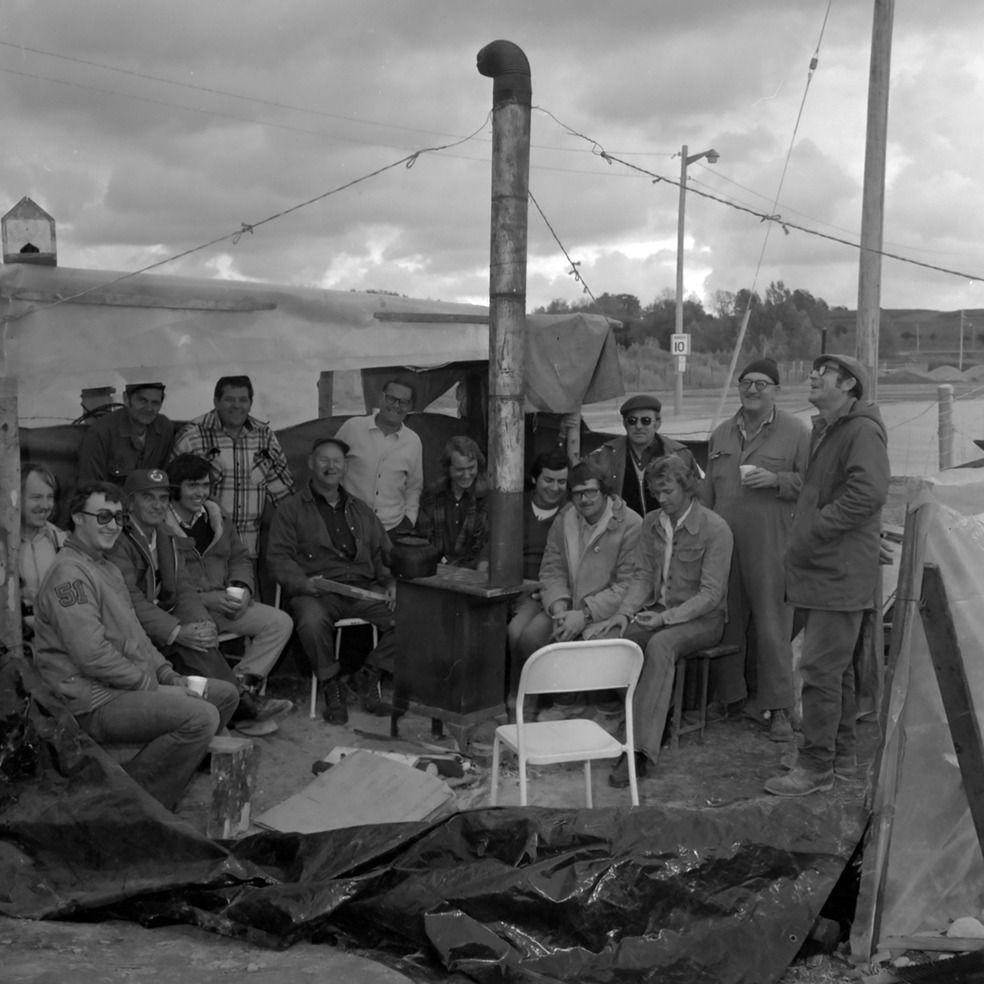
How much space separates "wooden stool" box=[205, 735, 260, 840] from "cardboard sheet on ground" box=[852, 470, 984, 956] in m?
2.48

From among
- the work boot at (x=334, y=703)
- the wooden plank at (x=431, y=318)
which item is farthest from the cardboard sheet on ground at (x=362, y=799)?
the wooden plank at (x=431, y=318)

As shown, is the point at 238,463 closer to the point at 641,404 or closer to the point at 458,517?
the point at 458,517

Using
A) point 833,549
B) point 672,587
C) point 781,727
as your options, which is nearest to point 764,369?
point 672,587

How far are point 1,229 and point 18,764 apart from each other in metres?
2.81

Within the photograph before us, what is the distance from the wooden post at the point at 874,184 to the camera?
828cm

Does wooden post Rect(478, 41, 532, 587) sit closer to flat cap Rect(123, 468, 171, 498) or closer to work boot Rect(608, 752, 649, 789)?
work boot Rect(608, 752, 649, 789)

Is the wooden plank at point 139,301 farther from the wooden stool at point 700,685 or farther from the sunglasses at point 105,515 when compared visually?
the wooden stool at point 700,685

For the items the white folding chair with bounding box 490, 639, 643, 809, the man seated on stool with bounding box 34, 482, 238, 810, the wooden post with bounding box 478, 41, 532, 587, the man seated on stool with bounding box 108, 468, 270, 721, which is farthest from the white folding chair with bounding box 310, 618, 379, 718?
the white folding chair with bounding box 490, 639, 643, 809

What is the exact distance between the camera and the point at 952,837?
3.37 metres

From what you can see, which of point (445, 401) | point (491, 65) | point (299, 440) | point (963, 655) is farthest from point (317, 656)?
point (445, 401)

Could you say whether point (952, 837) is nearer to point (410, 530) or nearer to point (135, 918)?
point (135, 918)

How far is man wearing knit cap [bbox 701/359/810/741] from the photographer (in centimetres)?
560

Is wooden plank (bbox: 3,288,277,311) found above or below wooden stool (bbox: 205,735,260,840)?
above

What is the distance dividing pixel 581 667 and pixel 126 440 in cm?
335
